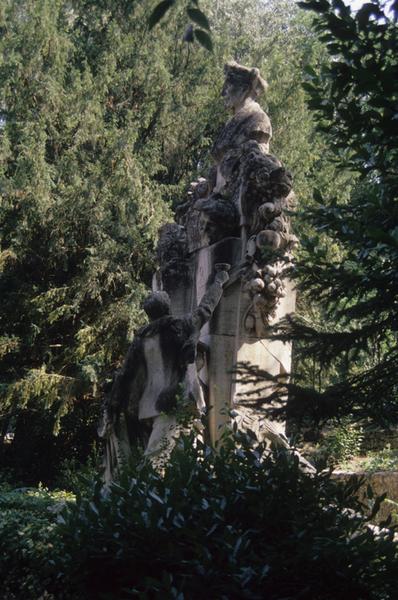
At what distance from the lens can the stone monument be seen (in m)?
8.89

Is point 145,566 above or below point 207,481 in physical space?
below

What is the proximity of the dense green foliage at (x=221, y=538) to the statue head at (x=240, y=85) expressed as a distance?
242 inches

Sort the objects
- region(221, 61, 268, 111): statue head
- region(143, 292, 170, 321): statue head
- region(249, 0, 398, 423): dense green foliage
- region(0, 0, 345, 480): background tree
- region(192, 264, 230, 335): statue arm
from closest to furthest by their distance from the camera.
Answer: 1. region(249, 0, 398, 423): dense green foliage
2. region(143, 292, 170, 321): statue head
3. region(192, 264, 230, 335): statue arm
4. region(221, 61, 268, 111): statue head
5. region(0, 0, 345, 480): background tree

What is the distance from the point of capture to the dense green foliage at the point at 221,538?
4934 millimetres

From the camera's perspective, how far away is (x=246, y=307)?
10.0 meters

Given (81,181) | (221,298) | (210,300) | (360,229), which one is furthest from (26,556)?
(81,181)

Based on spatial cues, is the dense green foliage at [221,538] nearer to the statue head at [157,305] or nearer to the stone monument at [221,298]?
the stone monument at [221,298]

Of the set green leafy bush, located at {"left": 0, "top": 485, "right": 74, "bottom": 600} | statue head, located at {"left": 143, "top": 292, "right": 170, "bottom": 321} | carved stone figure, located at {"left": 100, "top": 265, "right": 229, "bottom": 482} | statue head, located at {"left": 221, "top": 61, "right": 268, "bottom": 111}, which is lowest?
green leafy bush, located at {"left": 0, "top": 485, "right": 74, "bottom": 600}

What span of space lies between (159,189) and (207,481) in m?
16.9

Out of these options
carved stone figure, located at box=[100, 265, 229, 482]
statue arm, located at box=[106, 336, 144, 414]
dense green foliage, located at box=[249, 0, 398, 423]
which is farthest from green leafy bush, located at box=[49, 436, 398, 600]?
statue arm, located at box=[106, 336, 144, 414]

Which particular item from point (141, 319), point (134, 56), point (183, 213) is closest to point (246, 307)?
point (183, 213)

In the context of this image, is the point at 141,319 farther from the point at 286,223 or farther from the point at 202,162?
the point at 286,223

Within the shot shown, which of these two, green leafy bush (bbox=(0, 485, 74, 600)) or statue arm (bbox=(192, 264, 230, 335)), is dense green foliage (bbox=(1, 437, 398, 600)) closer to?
green leafy bush (bbox=(0, 485, 74, 600))

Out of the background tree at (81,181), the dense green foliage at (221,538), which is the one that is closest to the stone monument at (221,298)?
the dense green foliage at (221,538)
